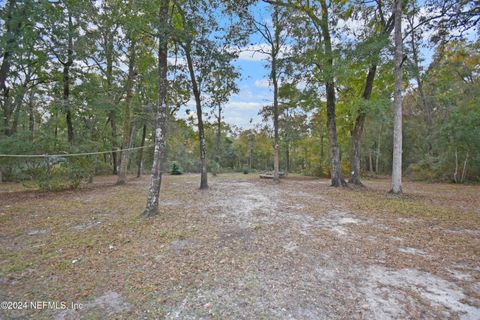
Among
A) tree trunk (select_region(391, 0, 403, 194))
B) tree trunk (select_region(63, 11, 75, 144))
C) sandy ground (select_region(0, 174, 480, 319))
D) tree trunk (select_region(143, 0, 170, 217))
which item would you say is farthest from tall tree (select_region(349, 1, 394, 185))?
tree trunk (select_region(63, 11, 75, 144))

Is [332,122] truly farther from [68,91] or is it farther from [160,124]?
[68,91]

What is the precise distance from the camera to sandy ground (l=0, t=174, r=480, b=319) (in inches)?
91.0

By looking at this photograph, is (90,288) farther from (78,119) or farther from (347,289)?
(78,119)

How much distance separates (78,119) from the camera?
34.6ft

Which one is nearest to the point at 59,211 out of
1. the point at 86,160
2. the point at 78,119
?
the point at 86,160

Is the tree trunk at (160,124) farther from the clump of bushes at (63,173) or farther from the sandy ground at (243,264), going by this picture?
A: the clump of bushes at (63,173)

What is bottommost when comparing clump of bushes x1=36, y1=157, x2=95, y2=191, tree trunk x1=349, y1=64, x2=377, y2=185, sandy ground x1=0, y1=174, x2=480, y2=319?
sandy ground x1=0, y1=174, x2=480, y2=319

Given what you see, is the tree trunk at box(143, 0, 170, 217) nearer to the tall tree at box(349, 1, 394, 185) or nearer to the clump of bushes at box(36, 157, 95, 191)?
the clump of bushes at box(36, 157, 95, 191)

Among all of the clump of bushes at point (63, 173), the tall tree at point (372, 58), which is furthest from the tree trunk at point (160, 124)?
the tall tree at point (372, 58)

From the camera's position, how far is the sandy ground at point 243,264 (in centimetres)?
231

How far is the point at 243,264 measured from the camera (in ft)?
10.5

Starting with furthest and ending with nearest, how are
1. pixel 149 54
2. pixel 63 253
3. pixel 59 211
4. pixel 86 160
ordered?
pixel 149 54 → pixel 86 160 → pixel 59 211 → pixel 63 253

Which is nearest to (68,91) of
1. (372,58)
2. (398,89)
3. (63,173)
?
(63,173)

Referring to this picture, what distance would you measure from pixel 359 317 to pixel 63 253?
4.15 meters
